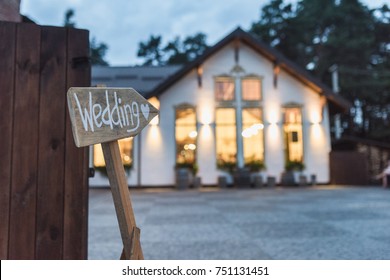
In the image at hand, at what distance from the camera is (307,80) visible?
46.7ft

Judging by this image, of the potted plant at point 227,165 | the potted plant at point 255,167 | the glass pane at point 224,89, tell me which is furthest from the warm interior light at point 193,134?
the potted plant at point 255,167

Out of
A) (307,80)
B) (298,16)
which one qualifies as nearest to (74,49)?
(307,80)

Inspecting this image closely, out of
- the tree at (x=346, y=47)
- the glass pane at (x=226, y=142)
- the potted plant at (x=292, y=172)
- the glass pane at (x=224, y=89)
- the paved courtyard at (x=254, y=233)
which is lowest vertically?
the paved courtyard at (x=254, y=233)

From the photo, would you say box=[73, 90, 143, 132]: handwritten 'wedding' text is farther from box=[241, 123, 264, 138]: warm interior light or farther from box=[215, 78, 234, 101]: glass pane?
box=[215, 78, 234, 101]: glass pane

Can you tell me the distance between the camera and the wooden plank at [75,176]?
1.89 metres

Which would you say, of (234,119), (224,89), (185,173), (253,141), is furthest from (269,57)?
(185,173)

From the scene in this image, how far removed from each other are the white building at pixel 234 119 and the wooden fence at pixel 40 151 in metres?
11.9

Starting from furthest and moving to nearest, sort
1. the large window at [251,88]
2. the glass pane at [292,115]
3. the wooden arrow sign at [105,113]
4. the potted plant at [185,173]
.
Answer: the large window at [251,88]
the glass pane at [292,115]
the potted plant at [185,173]
the wooden arrow sign at [105,113]

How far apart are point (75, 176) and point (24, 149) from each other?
0.99 feet

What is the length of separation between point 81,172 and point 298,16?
74.8ft

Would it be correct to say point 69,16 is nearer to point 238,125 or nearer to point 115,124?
point 238,125

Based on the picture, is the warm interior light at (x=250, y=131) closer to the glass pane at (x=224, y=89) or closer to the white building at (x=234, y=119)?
the white building at (x=234, y=119)
